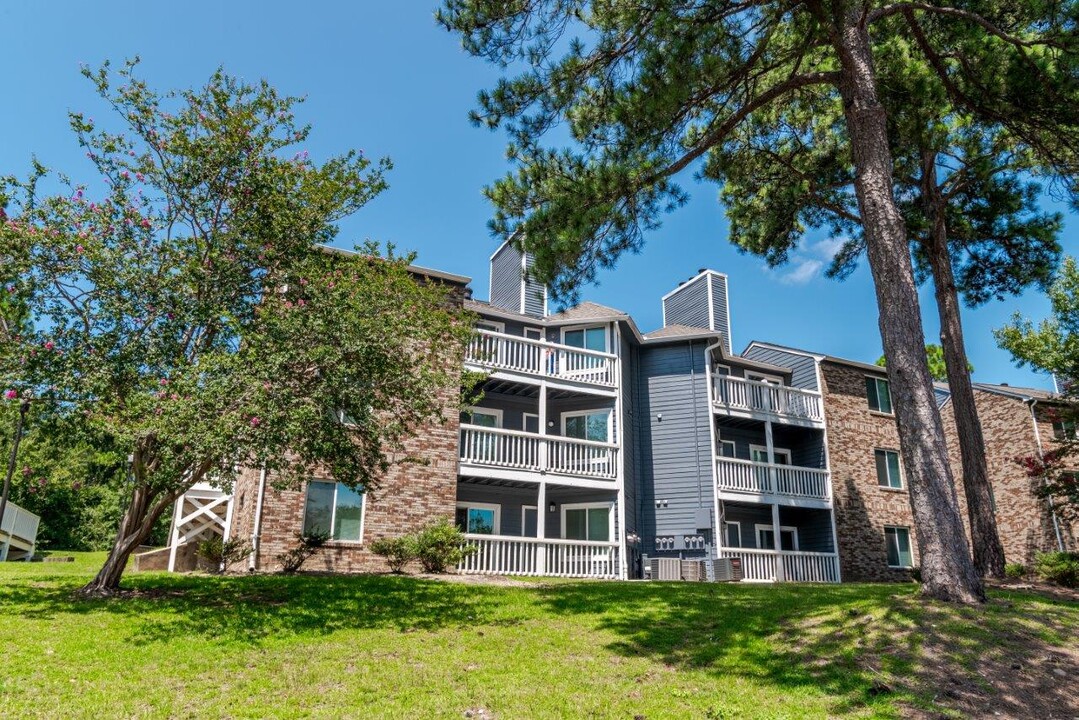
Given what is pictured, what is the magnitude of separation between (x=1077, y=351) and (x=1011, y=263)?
5.52m

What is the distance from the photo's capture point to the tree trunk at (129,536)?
10.2m

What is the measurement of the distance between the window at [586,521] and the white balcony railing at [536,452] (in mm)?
1351

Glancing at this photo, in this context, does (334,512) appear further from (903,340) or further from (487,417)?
(903,340)

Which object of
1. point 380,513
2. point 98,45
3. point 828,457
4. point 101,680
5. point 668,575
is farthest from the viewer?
point 828,457

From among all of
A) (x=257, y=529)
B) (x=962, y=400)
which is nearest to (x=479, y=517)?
(x=257, y=529)

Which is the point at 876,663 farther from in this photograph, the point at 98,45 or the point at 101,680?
the point at 98,45

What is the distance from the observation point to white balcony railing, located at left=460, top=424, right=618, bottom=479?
1748 centimetres

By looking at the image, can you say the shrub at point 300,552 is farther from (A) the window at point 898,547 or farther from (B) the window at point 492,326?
(A) the window at point 898,547

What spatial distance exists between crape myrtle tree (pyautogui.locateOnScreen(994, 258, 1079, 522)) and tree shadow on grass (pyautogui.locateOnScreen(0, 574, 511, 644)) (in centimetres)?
1571

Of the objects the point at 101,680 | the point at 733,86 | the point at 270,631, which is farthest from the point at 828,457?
the point at 101,680

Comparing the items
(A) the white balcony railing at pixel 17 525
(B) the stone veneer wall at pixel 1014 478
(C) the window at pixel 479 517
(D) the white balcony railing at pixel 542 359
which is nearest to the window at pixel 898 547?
(B) the stone veneer wall at pixel 1014 478

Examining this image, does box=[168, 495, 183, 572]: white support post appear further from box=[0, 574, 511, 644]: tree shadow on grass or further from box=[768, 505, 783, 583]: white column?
box=[768, 505, 783, 583]: white column

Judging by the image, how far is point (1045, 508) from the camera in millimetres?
24125

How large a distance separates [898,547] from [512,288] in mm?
15956
